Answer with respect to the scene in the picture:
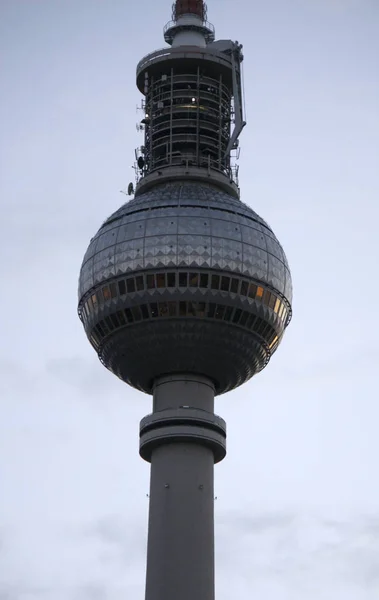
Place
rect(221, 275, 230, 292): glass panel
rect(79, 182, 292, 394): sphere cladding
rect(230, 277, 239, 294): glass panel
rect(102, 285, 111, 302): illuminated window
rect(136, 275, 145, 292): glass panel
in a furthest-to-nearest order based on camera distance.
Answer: rect(102, 285, 111, 302): illuminated window < rect(230, 277, 239, 294): glass panel < rect(136, 275, 145, 292): glass panel < rect(221, 275, 230, 292): glass panel < rect(79, 182, 292, 394): sphere cladding

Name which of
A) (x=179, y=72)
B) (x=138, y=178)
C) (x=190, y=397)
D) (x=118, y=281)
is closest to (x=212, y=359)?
(x=190, y=397)

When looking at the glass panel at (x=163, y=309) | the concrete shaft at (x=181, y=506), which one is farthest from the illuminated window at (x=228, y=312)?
the concrete shaft at (x=181, y=506)

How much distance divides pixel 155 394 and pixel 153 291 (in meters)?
8.51

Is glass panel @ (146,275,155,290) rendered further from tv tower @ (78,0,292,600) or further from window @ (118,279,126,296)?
window @ (118,279,126,296)

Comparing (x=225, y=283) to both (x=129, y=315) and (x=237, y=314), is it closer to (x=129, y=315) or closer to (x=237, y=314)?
(x=237, y=314)

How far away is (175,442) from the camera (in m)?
78.9

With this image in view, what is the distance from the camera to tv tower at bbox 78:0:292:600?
76812 millimetres

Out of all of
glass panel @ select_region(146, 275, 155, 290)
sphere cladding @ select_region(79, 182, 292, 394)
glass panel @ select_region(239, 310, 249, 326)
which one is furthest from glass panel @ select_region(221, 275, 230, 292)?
glass panel @ select_region(146, 275, 155, 290)

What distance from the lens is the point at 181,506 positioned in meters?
76.8

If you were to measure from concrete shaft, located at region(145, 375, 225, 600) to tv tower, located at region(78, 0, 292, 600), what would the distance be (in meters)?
0.08

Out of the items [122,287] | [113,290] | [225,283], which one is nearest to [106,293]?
[113,290]

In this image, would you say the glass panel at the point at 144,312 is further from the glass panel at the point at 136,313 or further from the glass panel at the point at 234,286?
the glass panel at the point at 234,286

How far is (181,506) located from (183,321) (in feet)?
44.6

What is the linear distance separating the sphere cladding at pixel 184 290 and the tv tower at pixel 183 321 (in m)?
0.10
